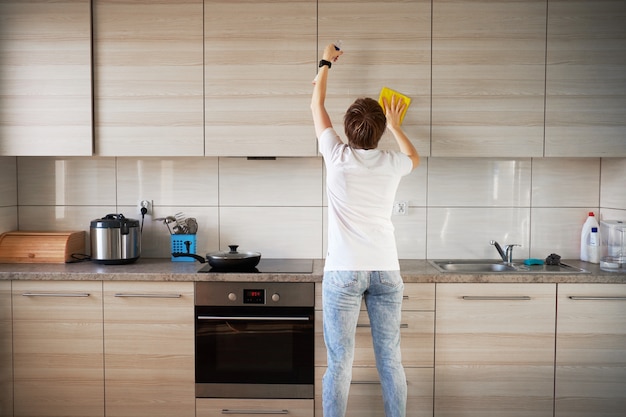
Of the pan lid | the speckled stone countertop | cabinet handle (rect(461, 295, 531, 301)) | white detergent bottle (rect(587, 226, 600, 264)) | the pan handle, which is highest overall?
the pan lid

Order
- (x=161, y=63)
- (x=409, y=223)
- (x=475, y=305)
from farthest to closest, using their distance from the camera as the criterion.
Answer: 1. (x=409, y=223)
2. (x=161, y=63)
3. (x=475, y=305)

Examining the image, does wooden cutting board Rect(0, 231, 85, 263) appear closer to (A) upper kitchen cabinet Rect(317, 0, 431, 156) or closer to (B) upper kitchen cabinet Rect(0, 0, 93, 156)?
(B) upper kitchen cabinet Rect(0, 0, 93, 156)

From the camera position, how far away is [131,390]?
2.82 metres

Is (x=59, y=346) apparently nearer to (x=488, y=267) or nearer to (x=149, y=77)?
(x=149, y=77)

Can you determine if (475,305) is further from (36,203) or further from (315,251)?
(36,203)

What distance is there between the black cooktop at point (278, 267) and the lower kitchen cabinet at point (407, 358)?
0.19 metres

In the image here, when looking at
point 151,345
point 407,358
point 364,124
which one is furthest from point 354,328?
point 151,345

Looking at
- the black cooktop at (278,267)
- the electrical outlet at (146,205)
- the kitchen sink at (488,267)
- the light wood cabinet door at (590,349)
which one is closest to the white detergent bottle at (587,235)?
the kitchen sink at (488,267)

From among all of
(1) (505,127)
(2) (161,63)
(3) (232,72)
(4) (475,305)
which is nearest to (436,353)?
(4) (475,305)

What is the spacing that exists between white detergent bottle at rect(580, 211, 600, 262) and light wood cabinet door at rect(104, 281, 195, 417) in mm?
2151

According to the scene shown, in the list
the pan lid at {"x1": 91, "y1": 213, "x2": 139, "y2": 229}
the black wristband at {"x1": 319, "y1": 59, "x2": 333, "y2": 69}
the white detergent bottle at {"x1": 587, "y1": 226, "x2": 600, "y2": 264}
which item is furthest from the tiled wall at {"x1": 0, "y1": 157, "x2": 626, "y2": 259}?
the black wristband at {"x1": 319, "y1": 59, "x2": 333, "y2": 69}

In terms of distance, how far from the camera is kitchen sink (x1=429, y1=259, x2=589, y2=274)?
9.82 feet

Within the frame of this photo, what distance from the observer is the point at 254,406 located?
2799 millimetres

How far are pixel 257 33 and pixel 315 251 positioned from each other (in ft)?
4.05
